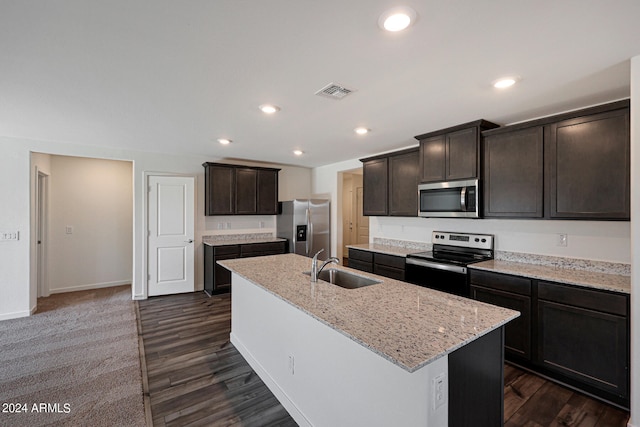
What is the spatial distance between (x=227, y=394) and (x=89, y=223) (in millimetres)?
4562

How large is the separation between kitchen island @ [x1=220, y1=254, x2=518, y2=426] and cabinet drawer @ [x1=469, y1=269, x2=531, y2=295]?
116 cm

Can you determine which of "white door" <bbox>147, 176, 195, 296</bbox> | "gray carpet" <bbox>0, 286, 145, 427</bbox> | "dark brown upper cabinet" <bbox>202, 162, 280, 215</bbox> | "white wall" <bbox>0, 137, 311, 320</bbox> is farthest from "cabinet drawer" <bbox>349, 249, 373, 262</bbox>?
"white wall" <bbox>0, 137, 311, 320</bbox>

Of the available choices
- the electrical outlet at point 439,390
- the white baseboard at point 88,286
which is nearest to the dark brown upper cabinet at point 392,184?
the electrical outlet at point 439,390

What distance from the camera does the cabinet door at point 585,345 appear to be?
2133 mm

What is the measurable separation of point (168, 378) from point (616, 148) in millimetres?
4047

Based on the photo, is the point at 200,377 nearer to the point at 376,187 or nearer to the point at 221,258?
the point at 221,258

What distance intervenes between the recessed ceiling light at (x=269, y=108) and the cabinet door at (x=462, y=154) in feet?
6.40

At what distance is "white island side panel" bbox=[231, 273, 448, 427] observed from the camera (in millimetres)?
1259

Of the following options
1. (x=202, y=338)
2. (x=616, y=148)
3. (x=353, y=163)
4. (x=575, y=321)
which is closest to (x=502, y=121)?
(x=616, y=148)

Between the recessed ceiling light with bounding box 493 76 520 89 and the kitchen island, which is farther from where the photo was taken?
the recessed ceiling light with bounding box 493 76 520 89

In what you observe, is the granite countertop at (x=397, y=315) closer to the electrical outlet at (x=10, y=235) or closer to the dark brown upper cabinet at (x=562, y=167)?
the dark brown upper cabinet at (x=562, y=167)

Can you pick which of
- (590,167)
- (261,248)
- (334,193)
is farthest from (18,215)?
(590,167)

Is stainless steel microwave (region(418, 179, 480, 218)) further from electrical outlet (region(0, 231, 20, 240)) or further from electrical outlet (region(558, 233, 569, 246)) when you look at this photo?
electrical outlet (region(0, 231, 20, 240))

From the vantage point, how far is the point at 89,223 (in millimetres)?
5211
